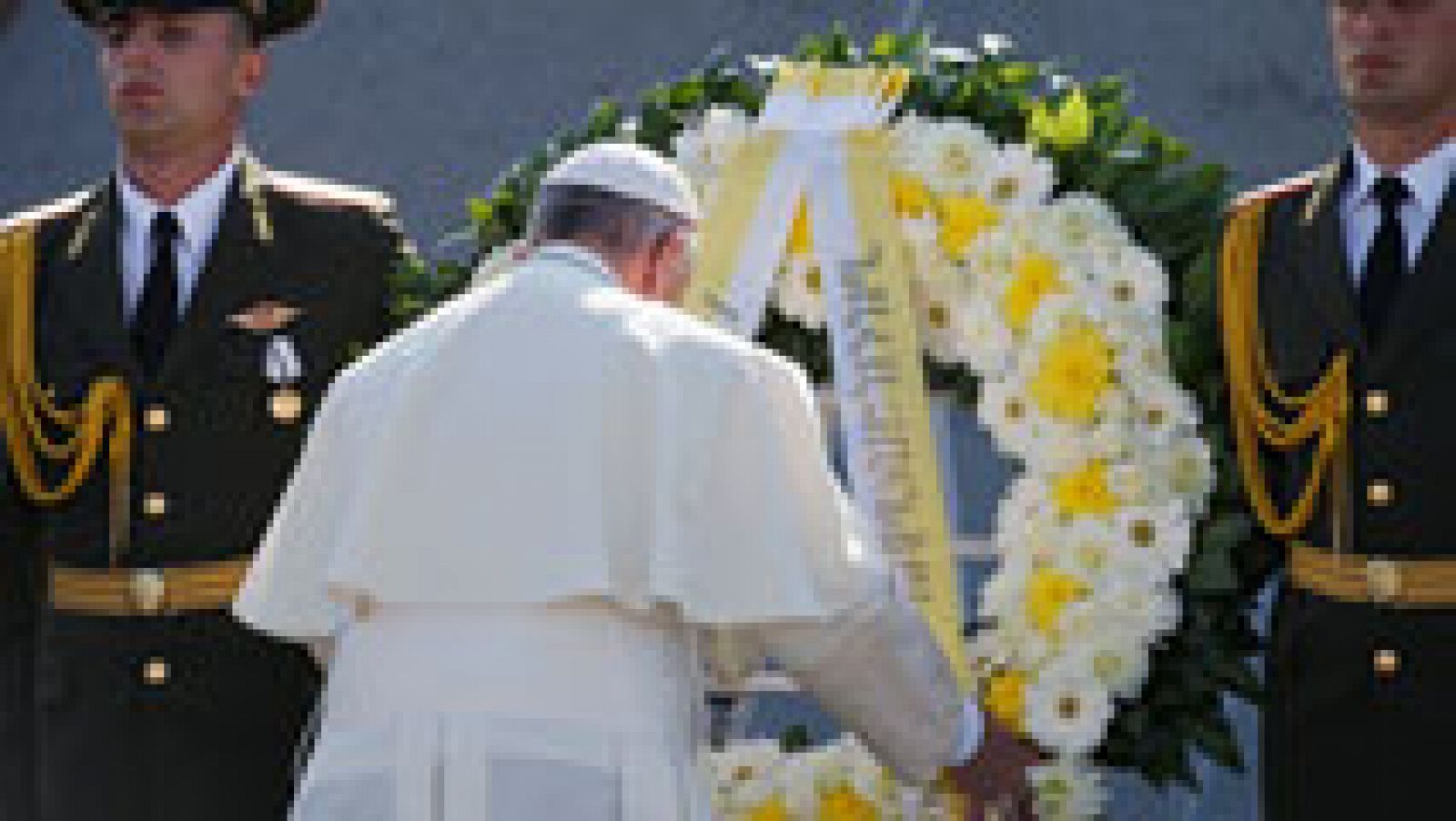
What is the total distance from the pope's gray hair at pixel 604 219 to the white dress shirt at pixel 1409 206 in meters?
1.28

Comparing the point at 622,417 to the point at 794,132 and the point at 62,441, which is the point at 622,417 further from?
the point at 62,441

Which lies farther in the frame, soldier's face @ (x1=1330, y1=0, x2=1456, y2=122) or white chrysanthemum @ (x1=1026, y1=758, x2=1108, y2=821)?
soldier's face @ (x1=1330, y1=0, x2=1456, y2=122)

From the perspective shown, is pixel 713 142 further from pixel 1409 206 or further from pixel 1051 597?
pixel 1409 206

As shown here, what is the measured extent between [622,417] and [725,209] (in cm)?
104

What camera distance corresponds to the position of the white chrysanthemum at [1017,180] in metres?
5.70

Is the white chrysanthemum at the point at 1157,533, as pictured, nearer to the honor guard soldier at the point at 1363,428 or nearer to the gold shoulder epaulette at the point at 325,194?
the honor guard soldier at the point at 1363,428

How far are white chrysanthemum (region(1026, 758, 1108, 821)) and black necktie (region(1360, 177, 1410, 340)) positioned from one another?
0.86 metres

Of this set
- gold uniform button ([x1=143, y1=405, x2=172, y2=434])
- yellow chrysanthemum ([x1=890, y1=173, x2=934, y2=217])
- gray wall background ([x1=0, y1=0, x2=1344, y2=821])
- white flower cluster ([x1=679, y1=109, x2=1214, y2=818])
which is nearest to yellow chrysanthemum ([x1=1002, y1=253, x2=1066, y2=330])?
white flower cluster ([x1=679, y1=109, x2=1214, y2=818])

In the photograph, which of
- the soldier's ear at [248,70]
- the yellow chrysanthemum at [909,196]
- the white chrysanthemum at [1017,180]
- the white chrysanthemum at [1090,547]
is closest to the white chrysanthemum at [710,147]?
the yellow chrysanthemum at [909,196]

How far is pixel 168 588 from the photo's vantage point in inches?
233

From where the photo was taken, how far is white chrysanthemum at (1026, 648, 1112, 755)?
540 cm

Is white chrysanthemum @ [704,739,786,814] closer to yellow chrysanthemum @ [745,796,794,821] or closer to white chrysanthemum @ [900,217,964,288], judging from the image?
yellow chrysanthemum @ [745,796,794,821]

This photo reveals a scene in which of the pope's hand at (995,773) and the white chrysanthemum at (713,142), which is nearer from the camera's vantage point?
the pope's hand at (995,773)

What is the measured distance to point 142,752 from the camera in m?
5.95
